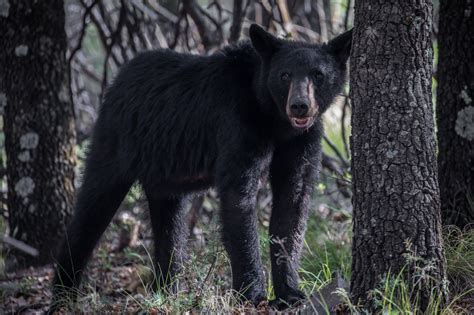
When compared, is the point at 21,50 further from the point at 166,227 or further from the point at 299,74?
the point at 299,74

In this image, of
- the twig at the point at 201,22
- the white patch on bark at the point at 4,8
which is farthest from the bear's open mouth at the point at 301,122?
the twig at the point at 201,22

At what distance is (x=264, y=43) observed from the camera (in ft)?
16.8

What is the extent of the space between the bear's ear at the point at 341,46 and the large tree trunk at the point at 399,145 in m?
1.03

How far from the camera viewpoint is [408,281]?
3828 millimetres

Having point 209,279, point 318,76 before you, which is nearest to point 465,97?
point 318,76

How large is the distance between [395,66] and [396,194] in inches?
25.4

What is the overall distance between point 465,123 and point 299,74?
3.98 ft

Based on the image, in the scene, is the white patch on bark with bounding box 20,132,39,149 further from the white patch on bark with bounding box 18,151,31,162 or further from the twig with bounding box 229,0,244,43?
the twig with bounding box 229,0,244,43

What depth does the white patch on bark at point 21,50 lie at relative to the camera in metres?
6.59

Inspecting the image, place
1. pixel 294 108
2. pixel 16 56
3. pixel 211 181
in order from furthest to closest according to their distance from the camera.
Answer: pixel 16 56 → pixel 211 181 → pixel 294 108

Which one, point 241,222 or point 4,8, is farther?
point 4,8

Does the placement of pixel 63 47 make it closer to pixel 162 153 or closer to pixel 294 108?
pixel 162 153

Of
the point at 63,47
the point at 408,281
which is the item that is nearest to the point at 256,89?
the point at 408,281

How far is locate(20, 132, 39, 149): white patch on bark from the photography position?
6684 mm
